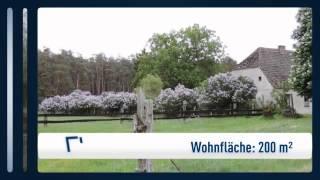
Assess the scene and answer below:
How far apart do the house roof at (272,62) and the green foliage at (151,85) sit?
58cm

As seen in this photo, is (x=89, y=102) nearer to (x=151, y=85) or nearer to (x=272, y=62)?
(x=151, y=85)

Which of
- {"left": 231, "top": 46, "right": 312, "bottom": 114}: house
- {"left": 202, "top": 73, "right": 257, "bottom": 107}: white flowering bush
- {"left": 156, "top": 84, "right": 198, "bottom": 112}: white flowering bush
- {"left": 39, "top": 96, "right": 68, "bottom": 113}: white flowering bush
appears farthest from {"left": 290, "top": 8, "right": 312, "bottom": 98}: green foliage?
{"left": 39, "top": 96, "right": 68, "bottom": 113}: white flowering bush

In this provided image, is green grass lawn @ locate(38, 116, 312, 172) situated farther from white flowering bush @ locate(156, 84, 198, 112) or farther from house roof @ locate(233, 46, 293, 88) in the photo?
house roof @ locate(233, 46, 293, 88)

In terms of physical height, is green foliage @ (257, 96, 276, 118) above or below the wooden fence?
above

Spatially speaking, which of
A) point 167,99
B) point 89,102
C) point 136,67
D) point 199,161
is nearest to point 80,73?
point 89,102

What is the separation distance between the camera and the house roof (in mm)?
5910

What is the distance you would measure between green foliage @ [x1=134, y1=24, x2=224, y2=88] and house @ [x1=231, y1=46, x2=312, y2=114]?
8.3 inches

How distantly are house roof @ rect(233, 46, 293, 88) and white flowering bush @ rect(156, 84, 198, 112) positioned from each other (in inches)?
15.5

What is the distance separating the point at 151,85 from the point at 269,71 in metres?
0.88

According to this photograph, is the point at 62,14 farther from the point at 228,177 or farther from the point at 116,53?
the point at 228,177

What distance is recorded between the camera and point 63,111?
5.93 m

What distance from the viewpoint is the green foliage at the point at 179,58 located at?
5.94 meters

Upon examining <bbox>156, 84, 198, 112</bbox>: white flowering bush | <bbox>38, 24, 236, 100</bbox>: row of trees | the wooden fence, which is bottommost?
the wooden fence
